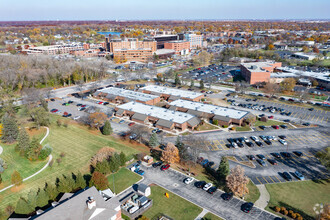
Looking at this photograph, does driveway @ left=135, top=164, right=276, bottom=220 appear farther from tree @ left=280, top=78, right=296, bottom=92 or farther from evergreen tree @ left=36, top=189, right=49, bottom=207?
tree @ left=280, top=78, right=296, bottom=92

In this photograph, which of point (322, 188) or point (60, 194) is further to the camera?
point (322, 188)

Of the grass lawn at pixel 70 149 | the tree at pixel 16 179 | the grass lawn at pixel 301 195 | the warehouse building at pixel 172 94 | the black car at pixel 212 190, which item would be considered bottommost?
the grass lawn at pixel 301 195

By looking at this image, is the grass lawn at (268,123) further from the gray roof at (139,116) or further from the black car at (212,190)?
the gray roof at (139,116)

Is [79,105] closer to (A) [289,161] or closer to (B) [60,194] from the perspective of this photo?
(B) [60,194]

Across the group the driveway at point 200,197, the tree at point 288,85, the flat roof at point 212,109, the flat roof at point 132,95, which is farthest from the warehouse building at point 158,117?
the tree at point 288,85

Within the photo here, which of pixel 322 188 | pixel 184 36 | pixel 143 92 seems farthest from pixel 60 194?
pixel 184 36

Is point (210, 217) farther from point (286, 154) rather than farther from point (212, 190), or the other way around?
point (286, 154)

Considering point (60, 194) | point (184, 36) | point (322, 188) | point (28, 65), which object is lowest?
point (322, 188)
